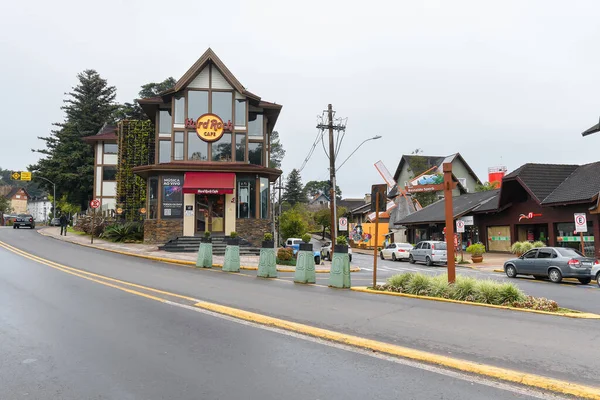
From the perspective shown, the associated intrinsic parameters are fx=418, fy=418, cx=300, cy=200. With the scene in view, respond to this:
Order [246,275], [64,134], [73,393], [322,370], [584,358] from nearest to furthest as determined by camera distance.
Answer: [73,393]
[322,370]
[584,358]
[246,275]
[64,134]

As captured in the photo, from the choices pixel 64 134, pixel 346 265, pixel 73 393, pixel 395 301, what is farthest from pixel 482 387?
pixel 64 134

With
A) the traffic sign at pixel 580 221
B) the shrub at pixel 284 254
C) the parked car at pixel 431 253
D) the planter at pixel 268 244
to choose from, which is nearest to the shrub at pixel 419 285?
the planter at pixel 268 244

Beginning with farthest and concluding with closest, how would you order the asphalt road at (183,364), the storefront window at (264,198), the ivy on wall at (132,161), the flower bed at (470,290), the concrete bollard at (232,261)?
the ivy on wall at (132,161), the storefront window at (264,198), the concrete bollard at (232,261), the flower bed at (470,290), the asphalt road at (183,364)

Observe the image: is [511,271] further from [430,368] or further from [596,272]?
[430,368]

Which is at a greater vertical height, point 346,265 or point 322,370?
point 346,265

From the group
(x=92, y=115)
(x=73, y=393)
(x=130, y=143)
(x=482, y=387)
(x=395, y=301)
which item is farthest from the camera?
(x=92, y=115)

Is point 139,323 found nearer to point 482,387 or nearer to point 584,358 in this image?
point 482,387

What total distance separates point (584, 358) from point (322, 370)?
3713 millimetres

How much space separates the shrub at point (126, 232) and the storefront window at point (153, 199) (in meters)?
2.51

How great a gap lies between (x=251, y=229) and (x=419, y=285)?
56.5 feet

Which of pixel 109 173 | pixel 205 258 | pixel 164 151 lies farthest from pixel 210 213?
pixel 109 173

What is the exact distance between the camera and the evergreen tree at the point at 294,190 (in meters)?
A: 90.2

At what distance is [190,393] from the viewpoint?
4.40 meters

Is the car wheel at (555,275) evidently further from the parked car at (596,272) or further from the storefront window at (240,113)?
the storefront window at (240,113)
